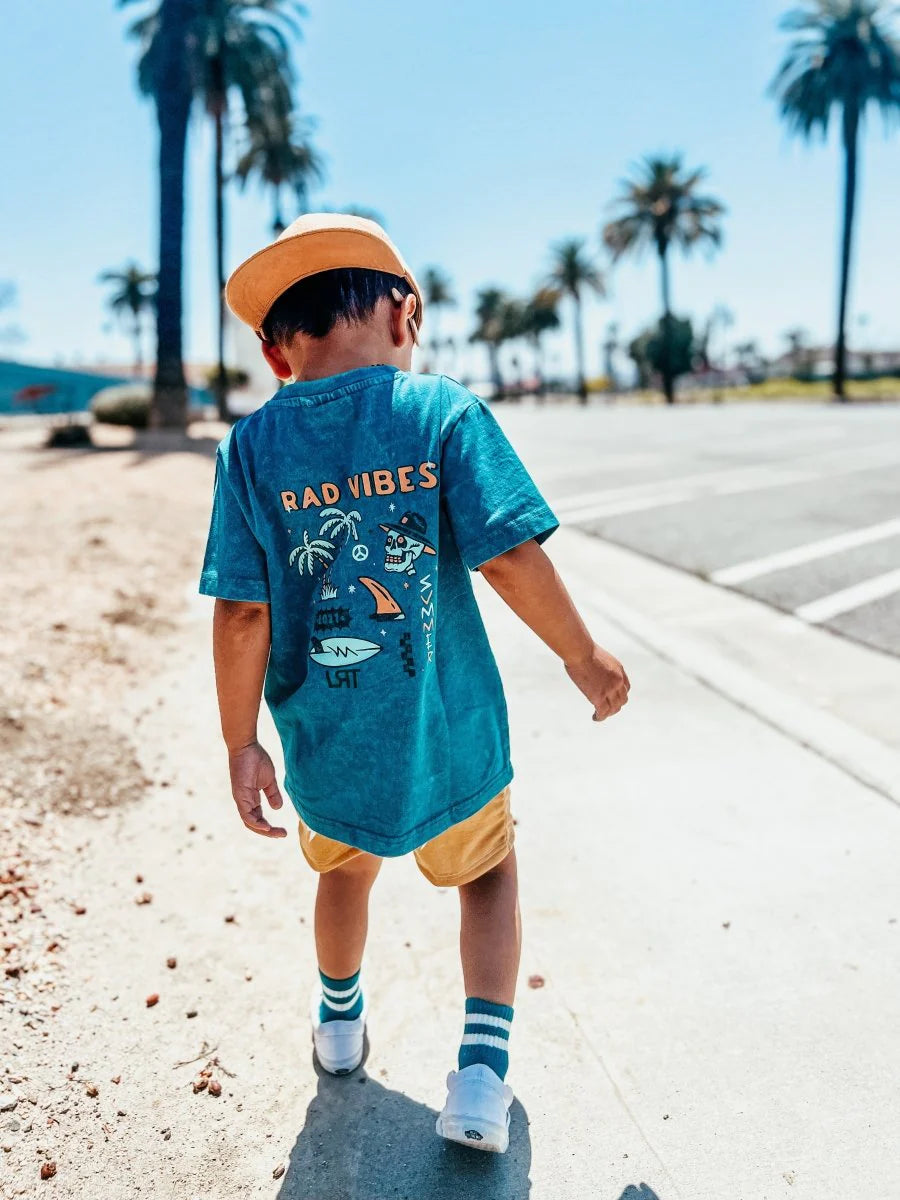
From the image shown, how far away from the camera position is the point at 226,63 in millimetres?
22109

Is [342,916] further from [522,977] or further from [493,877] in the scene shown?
[522,977]

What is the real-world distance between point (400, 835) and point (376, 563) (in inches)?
19.1

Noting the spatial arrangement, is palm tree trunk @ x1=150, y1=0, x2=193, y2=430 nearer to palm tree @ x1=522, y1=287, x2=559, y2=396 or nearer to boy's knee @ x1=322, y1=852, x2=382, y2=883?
boy's knee @ x1=322, y1=852, x2=382, y2=883

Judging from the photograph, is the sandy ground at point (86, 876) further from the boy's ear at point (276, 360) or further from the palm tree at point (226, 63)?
Result: the palm tree at point (226, 63)

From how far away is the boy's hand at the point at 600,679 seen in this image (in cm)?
156

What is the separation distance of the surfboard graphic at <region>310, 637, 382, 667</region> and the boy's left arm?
122 millimetres

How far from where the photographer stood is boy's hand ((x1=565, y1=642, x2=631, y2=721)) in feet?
5.12

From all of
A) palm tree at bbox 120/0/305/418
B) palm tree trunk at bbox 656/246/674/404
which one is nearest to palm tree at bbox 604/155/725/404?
palm tree trunk at bbox 656/246/674/404

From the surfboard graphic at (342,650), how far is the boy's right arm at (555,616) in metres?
0.24

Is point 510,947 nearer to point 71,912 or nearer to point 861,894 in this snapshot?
point 861,894

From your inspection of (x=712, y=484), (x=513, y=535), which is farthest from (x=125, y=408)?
(x=513, y=535)

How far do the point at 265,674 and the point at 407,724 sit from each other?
32 cm

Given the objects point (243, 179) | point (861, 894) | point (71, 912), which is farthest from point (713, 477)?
point (243, 179)

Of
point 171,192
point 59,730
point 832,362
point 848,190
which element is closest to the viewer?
point 59,730
